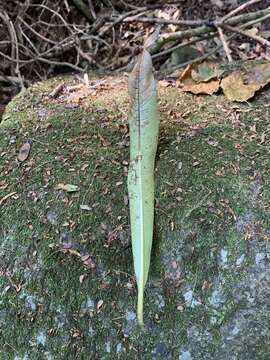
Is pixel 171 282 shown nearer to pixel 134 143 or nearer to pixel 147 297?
pixel 147 297

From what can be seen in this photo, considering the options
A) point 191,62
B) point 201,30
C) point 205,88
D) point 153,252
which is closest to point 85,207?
point 153,252

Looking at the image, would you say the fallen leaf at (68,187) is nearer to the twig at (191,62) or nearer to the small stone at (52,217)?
the small stone at (52,217)

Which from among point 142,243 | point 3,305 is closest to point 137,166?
point 142,243

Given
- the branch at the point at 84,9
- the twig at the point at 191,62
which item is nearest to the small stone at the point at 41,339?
the twig at the point at 191,62

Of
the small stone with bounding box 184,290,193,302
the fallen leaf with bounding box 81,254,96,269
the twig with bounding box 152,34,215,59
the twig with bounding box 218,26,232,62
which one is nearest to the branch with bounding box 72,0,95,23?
the twig with bounding box 152,34,215,59

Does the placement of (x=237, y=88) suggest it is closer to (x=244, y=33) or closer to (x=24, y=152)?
(x=244, y=33)

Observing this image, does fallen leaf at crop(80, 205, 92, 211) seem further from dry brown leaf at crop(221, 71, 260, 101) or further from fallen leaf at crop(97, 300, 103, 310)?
dry brown leaf at crop(221, 71, 260, 101)
